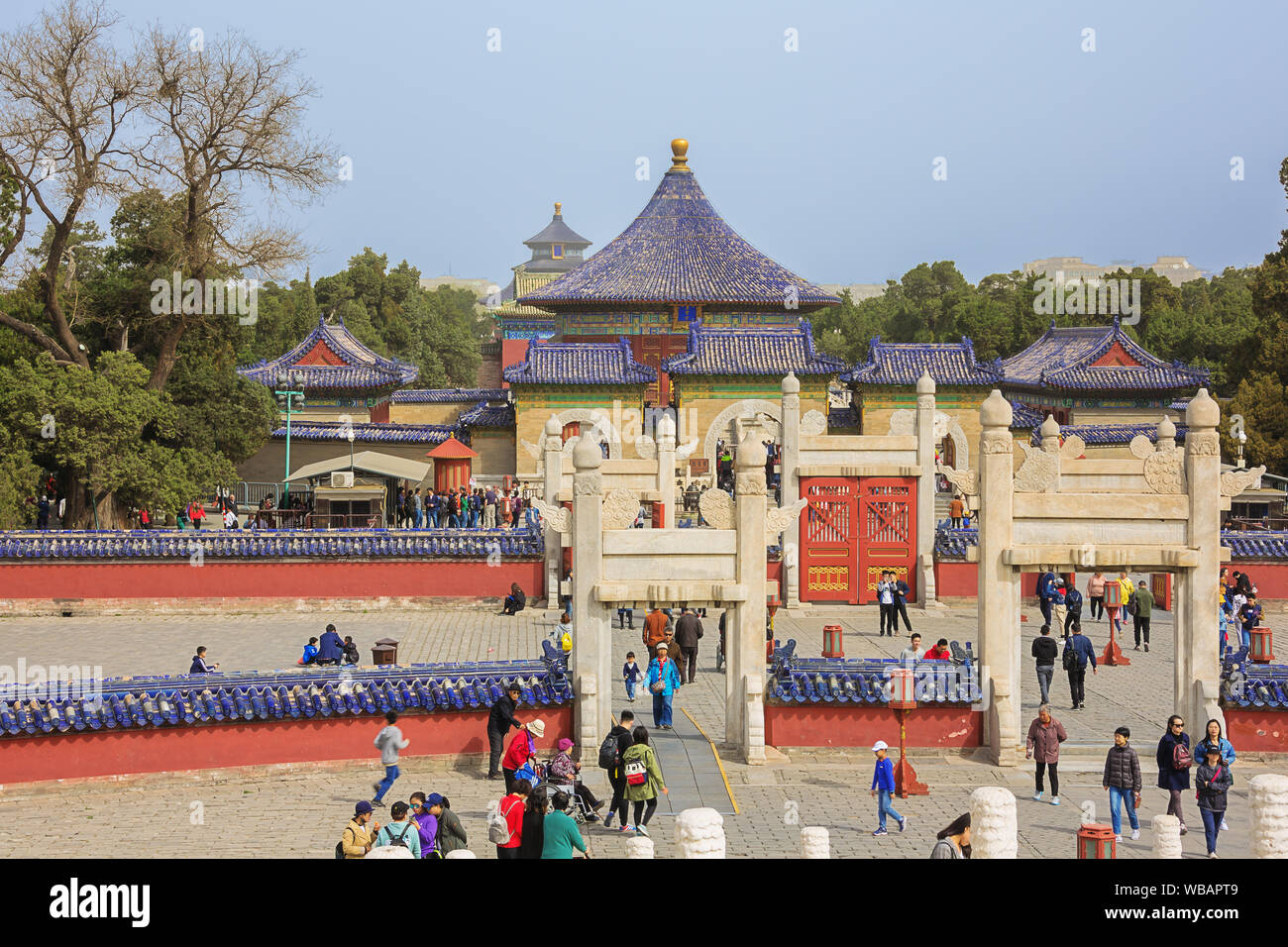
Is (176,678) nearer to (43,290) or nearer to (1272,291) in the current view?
(43,290)

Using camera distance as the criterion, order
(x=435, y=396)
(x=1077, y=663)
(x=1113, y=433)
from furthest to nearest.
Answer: (x=435, y=396)
(x=1113, y=433)
(x=1077, y=663)

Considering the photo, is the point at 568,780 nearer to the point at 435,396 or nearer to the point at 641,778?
the point at 641,778

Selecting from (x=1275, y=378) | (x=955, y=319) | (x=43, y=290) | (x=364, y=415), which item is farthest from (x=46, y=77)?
(x=955, y=319)

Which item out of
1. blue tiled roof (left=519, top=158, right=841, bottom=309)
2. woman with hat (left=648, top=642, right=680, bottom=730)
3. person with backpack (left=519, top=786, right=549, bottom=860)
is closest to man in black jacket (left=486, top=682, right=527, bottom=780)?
woman with hat (left=648, top=642, right=680, bottom=730)

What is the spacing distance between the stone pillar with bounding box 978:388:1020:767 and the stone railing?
5178 mm

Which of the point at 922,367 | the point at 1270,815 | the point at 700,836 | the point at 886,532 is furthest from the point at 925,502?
the point at 922,367

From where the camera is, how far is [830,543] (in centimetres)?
2911

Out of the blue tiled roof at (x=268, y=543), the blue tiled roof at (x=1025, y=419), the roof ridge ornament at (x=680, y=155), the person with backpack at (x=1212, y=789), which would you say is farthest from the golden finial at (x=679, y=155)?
the person with backpack at (x=1212, y=789)

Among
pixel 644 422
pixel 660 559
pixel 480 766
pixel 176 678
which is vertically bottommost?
pixel 480 766

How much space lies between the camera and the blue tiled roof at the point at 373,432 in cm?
4362

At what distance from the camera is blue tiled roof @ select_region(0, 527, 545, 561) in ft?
92.7

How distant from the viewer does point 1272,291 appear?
4153 cm

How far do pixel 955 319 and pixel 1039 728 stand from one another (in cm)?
6773

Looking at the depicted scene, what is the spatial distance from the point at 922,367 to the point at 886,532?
19.9m
